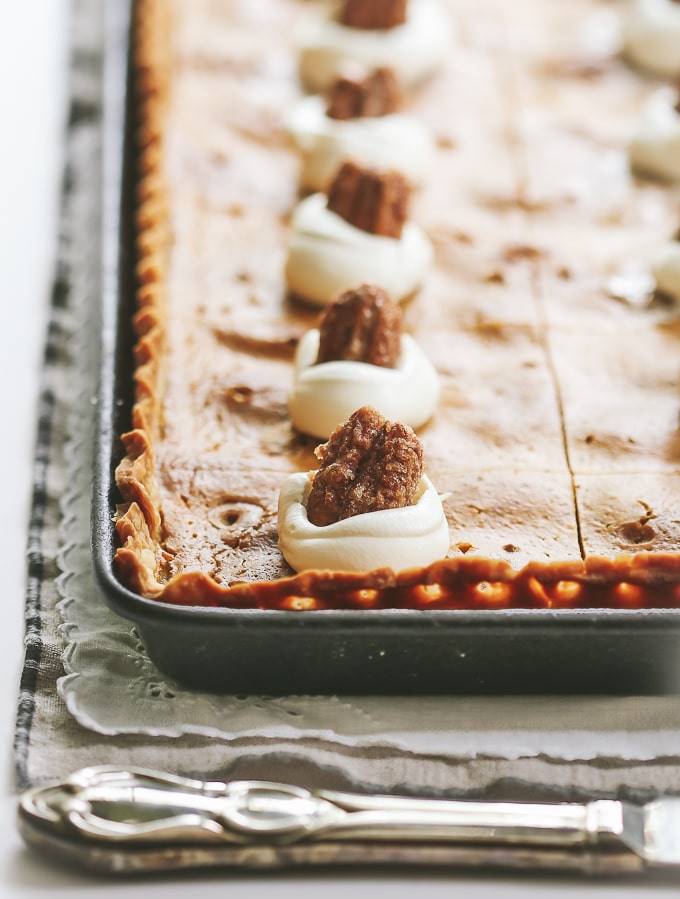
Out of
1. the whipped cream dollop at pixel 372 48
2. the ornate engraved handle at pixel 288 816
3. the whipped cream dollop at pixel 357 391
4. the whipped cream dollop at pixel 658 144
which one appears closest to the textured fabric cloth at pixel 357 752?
the ornate engraved handle at pixel 288 816

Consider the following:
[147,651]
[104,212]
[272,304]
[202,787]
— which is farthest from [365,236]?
[202,787]

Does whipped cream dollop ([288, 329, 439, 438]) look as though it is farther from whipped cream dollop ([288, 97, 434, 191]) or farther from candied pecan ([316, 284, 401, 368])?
whipped cream dollop ([288, 97, 434, 191])

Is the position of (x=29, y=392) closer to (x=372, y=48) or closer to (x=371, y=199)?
(x=371, y=199)

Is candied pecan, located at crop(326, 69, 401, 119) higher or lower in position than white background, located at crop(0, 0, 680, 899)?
higher

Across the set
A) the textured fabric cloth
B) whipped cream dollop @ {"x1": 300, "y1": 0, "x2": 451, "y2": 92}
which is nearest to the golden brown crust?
the textured fabric cloth

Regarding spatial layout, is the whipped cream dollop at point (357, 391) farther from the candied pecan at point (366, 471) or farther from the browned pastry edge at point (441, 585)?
the browned pastry edge at point (441, 585)

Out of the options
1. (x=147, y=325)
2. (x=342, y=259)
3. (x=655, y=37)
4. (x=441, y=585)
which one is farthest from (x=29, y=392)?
(x=655, y=37)

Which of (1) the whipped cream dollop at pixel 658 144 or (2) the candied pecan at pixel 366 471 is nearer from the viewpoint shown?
(2) the candied pecan at pixel 366 471
